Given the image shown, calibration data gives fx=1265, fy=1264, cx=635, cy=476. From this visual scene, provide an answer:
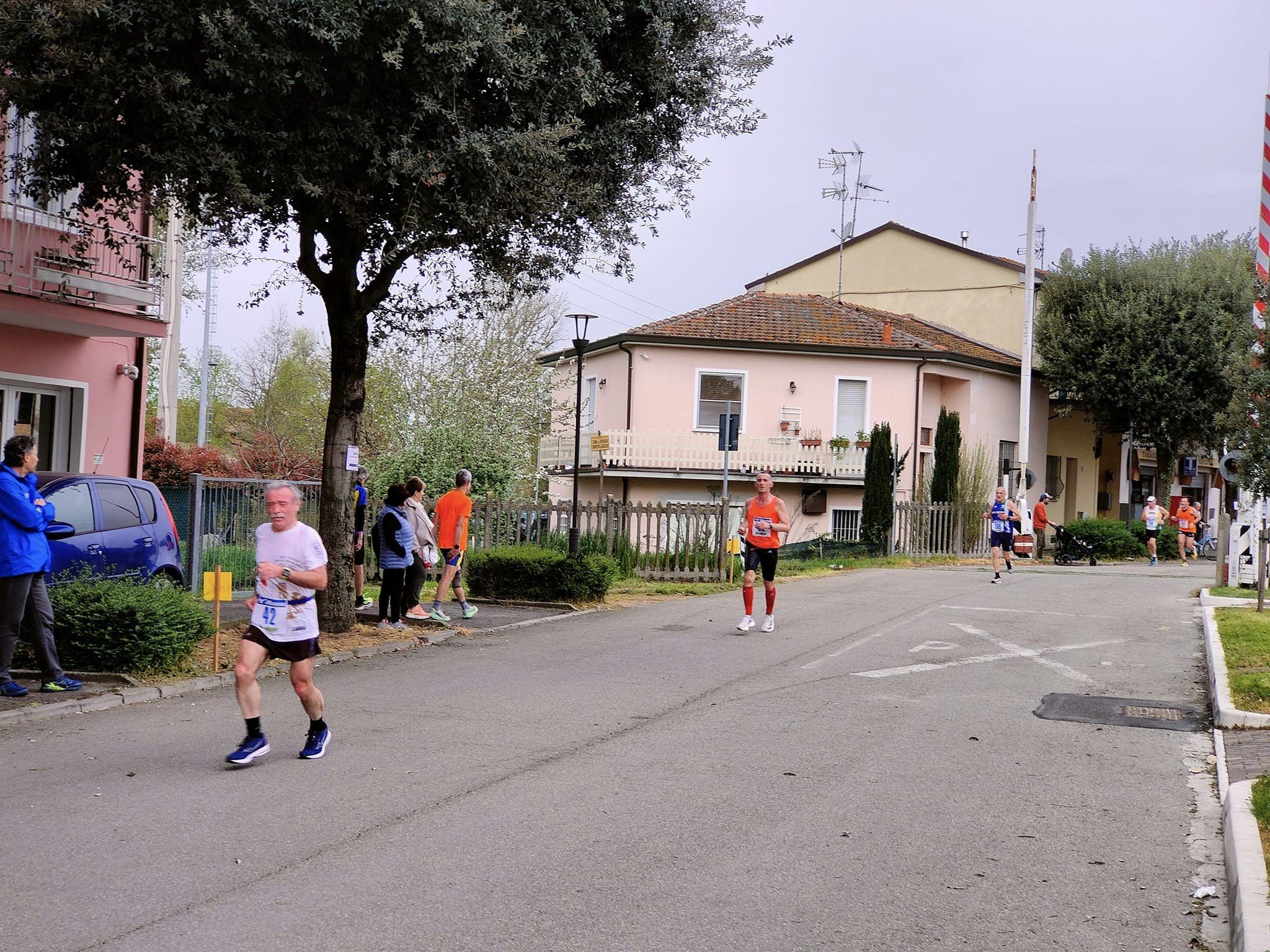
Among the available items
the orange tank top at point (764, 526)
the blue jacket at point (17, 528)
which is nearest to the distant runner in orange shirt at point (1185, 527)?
the orange tank top at point (764, 526)

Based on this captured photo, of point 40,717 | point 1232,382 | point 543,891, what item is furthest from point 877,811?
point 1232,382

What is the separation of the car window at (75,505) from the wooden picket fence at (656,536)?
10.3 m

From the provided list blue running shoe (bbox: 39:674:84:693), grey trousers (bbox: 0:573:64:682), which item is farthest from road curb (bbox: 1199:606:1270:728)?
grey trousers (bbox: 0:573:64:682)

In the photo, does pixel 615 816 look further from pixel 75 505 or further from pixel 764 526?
pixel 764 526

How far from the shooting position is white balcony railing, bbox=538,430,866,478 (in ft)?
109

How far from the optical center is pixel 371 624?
563 inches

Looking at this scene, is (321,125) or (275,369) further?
(275,369)

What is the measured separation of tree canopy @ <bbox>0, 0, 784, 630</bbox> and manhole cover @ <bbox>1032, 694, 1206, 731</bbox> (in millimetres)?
6405

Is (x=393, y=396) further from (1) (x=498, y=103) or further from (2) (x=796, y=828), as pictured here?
(2) (x=796, y=828)

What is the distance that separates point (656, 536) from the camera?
894 inches

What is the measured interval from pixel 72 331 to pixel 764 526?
30.3ft

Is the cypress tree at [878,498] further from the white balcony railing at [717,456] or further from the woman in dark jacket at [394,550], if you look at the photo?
the woman in dark jacket at [394,550]

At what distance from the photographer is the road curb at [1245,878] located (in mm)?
4590

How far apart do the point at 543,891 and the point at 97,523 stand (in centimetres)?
883
